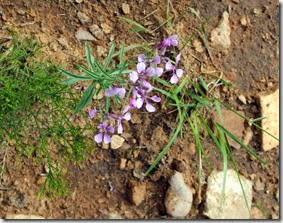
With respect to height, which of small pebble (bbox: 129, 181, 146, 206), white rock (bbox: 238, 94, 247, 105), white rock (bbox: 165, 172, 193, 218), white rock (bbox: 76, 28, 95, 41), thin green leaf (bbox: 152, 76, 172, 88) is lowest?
small pebble (bbox: 129, 181, 146, 206)

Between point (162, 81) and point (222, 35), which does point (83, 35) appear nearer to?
point (162, 81)

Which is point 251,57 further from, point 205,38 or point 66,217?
point 66,217

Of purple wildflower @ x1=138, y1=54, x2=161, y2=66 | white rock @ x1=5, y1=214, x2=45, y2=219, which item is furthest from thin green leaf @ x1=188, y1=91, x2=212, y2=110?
white rock @ x1=5, y1=214, x2=45, y2=219

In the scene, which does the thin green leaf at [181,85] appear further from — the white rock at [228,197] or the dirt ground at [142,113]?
the white rock at [228,197]

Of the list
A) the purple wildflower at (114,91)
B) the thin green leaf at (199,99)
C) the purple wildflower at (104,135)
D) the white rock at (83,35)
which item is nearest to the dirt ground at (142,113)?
the white rock at (83,35)

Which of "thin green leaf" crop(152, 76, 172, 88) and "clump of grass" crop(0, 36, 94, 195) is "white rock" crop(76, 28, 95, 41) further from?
"thin green leaf" crop(152, 76, 172, 88)

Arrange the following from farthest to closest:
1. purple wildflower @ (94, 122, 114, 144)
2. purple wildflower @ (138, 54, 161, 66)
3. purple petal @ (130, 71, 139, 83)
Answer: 1. purple wildflower @ (94, 122, 114, 144)
2. purple wildflower @ (138, 54, 161, 66)
3. purple petal @ (130, 71, 139, 83)
